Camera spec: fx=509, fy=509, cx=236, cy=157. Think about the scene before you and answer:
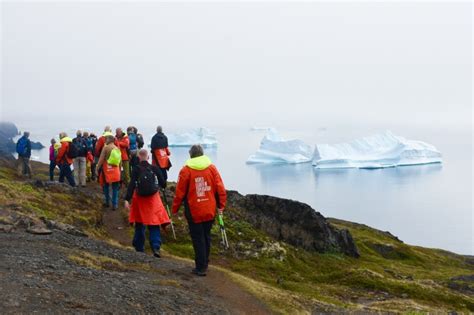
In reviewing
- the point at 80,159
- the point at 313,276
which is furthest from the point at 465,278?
the point at 80,159

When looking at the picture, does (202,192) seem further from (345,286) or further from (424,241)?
(424,241)

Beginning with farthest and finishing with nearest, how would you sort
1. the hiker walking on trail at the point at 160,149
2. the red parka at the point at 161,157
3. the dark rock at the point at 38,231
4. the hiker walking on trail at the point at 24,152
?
the hiker walking on trail at the point at 24,152
the red parka at the point at 161,157
the hiker walking on trail at the point at 160,149
the dark rock at the point at 38,231

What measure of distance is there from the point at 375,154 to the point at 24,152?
105 meters

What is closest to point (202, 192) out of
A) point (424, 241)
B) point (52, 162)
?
point (52, 162)

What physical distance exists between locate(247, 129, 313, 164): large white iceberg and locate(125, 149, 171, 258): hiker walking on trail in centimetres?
10737

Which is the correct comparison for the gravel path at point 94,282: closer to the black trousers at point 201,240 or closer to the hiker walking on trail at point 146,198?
the black trousers at point 201,240

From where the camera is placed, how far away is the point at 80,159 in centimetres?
2297

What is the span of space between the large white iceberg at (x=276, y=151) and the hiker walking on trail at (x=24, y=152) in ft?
304

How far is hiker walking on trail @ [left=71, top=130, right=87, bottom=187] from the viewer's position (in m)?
22.5

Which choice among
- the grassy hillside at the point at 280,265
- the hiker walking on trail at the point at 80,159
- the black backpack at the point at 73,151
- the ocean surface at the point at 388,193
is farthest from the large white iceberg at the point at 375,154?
the grassy hillside at the point at 280,265

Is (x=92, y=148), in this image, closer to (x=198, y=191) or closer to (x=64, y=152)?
(x=64, y=152)

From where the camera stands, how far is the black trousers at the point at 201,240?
10.7 metres

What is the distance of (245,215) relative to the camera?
22656mm

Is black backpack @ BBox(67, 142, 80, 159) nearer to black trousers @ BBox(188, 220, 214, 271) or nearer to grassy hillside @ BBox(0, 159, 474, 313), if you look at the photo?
grassy hillside @ BBox(0, 159, 474, 313)
